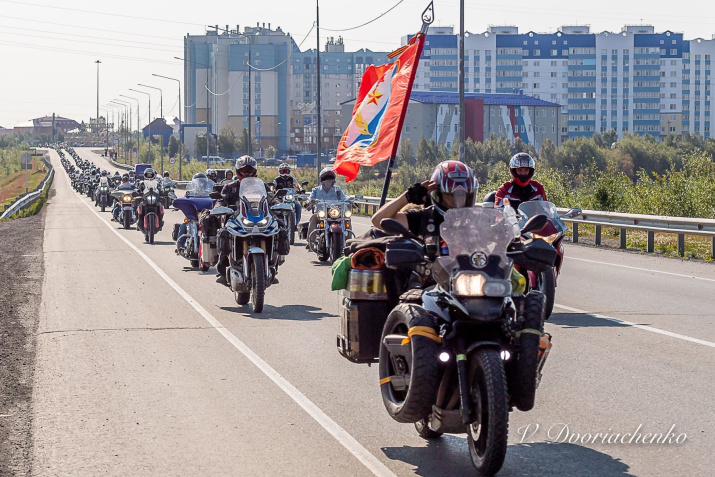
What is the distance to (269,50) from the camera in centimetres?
19362

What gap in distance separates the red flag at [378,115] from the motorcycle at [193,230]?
564cm

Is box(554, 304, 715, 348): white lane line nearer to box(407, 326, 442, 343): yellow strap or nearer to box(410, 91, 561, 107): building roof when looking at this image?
box(407, 326, 442, 343): yellow strap

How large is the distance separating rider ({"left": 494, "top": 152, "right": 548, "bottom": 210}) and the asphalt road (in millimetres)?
1426

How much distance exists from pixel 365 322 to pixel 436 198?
94 cm

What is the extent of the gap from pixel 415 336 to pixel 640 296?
30.9 ft

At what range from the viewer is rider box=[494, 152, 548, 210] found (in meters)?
12.3

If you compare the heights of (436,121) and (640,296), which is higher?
(436,121)

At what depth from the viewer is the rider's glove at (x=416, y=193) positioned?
6.82 metres

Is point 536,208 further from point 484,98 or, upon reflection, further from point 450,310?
point 484,98

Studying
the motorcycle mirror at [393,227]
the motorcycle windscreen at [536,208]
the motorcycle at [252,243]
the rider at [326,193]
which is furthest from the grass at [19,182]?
the motorcycle mirror at [393,227]

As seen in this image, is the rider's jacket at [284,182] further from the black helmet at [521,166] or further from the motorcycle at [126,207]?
the black helmet at [521,166]

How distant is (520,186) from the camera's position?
40.6ft

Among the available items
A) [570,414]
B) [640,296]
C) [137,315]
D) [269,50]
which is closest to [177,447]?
[570,414]

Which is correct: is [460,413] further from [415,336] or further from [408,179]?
[408,179]
